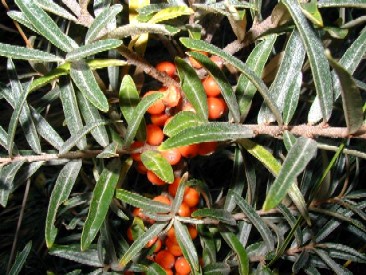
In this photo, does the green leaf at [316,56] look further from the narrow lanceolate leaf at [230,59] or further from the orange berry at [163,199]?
the orange berry at [163,199]

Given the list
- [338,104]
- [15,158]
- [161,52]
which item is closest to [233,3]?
[15,158]

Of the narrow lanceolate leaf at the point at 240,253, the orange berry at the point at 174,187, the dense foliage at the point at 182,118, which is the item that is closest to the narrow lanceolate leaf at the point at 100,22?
the dense foliage at the point at 182,118

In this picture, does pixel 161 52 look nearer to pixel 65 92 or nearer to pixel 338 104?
pixel 338 104

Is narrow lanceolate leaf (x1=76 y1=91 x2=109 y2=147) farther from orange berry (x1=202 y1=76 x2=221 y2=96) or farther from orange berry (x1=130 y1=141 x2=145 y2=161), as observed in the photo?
orange berry (x1=202 y1=76 x2=221 y2=96)

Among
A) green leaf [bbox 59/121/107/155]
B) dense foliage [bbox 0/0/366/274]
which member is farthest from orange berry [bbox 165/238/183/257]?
green leaf [bbox 59/121/107/155]

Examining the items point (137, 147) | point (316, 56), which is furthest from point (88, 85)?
point (316, 56)
